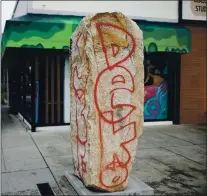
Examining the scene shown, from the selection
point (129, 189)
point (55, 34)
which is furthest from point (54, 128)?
point (129, 189)

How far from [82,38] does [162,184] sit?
96.6 inches

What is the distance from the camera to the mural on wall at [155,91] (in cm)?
1095

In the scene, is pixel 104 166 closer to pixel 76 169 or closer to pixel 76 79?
pixel 76 169

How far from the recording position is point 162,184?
493 cm

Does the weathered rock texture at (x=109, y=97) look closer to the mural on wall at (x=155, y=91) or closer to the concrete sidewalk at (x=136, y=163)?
the concrete sidewalk at (x=136, y=163)

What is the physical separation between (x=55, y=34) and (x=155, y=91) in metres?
4.03

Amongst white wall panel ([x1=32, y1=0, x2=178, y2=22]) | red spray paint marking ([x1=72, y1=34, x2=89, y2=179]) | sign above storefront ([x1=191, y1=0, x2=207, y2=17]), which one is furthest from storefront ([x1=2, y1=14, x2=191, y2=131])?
red spray paint marking ([x1=72, y1=34, x2=89, y2=179])

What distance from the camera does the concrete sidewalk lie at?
4.87 meters

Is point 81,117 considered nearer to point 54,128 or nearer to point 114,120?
point 114,120

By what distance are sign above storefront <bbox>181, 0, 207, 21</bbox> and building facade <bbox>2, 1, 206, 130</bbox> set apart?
0.11ft

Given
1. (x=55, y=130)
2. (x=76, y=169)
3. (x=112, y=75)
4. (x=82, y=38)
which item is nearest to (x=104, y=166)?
(x=76, y=169)

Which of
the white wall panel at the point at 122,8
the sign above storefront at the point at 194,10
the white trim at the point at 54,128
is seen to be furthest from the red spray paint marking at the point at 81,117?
the sign above storefront at the point at 194,10

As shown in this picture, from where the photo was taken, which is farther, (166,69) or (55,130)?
(166,69)

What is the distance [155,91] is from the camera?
11031mm
